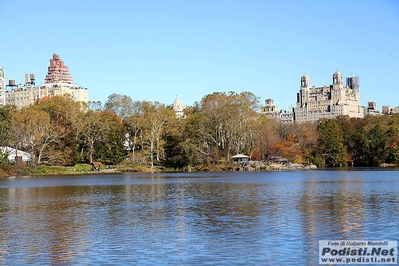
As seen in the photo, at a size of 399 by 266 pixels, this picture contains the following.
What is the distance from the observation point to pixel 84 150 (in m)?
77.6

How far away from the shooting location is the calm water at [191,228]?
13742 millimetres

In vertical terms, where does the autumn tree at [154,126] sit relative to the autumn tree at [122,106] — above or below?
below

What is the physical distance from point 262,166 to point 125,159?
19698 millimetres

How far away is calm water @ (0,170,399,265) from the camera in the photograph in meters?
13.7

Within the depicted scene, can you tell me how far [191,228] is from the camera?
59.1 ft

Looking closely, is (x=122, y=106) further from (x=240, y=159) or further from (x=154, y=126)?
(x=240, y=159)

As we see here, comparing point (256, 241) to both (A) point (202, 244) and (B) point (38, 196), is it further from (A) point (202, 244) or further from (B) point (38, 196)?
(B) point (38, 196)

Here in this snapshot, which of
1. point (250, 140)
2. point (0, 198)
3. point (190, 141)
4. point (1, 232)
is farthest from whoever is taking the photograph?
point (250, 140)

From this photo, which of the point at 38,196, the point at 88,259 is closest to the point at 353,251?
the point at 88,259

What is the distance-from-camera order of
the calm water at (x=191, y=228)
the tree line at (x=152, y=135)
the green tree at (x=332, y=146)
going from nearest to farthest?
1. the calm water at (x=191, y=228)
2. the tree line at (x=152, y=135)
3. the green tree at (x=332, y=146)

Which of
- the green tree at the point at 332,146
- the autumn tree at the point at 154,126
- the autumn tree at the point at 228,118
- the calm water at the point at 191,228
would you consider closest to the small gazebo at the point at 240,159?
the autumn tree at the point at 228,118

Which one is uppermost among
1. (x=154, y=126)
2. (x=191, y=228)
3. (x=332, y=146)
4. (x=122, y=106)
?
(x=122, y=106)

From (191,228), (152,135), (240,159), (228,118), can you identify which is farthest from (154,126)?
(191,228)

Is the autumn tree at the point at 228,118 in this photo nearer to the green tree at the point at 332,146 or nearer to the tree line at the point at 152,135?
the tree line at the point at 152,135
